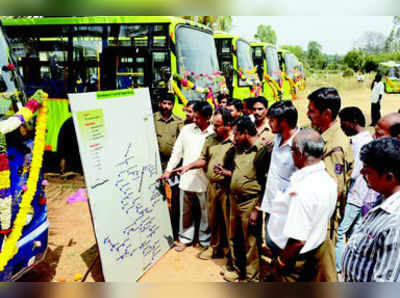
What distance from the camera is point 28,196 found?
254 centimetres

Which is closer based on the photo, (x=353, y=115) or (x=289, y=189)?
(x=289, y=189)

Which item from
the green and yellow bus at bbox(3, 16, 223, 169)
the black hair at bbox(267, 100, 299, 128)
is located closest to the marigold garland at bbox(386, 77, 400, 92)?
the green and yellow bus at bbox(3, 16, 223, 169)

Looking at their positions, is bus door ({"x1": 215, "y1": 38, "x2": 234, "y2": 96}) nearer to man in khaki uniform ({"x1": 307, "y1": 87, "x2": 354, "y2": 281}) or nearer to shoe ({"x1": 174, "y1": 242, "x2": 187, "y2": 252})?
shoe ({"x1": 174, "y1": 242, "x2": 187, "y2": 252})

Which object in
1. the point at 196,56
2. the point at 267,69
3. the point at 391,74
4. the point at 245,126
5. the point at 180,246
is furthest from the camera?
the point at 267,69

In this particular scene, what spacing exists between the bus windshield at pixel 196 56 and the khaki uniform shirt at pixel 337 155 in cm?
409

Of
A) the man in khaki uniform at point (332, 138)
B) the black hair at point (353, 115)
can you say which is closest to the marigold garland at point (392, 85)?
the black hair at point (353, 115)

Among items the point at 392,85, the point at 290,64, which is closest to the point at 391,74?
the point at 392,85

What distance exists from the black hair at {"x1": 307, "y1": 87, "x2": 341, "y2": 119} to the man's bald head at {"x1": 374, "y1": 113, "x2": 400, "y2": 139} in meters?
0.54

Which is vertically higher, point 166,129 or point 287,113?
point 287,113

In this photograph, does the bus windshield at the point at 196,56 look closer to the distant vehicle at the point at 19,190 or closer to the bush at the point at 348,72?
the distant vehicle at the point at 19,190

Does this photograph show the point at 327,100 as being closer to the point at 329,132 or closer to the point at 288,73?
the point at 329,132

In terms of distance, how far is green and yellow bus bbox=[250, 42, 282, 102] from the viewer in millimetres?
13055

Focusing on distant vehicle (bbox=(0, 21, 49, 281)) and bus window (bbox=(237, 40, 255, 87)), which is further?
bus window (bbox=(237, 40, 255, 87))

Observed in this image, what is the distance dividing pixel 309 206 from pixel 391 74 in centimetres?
1289
